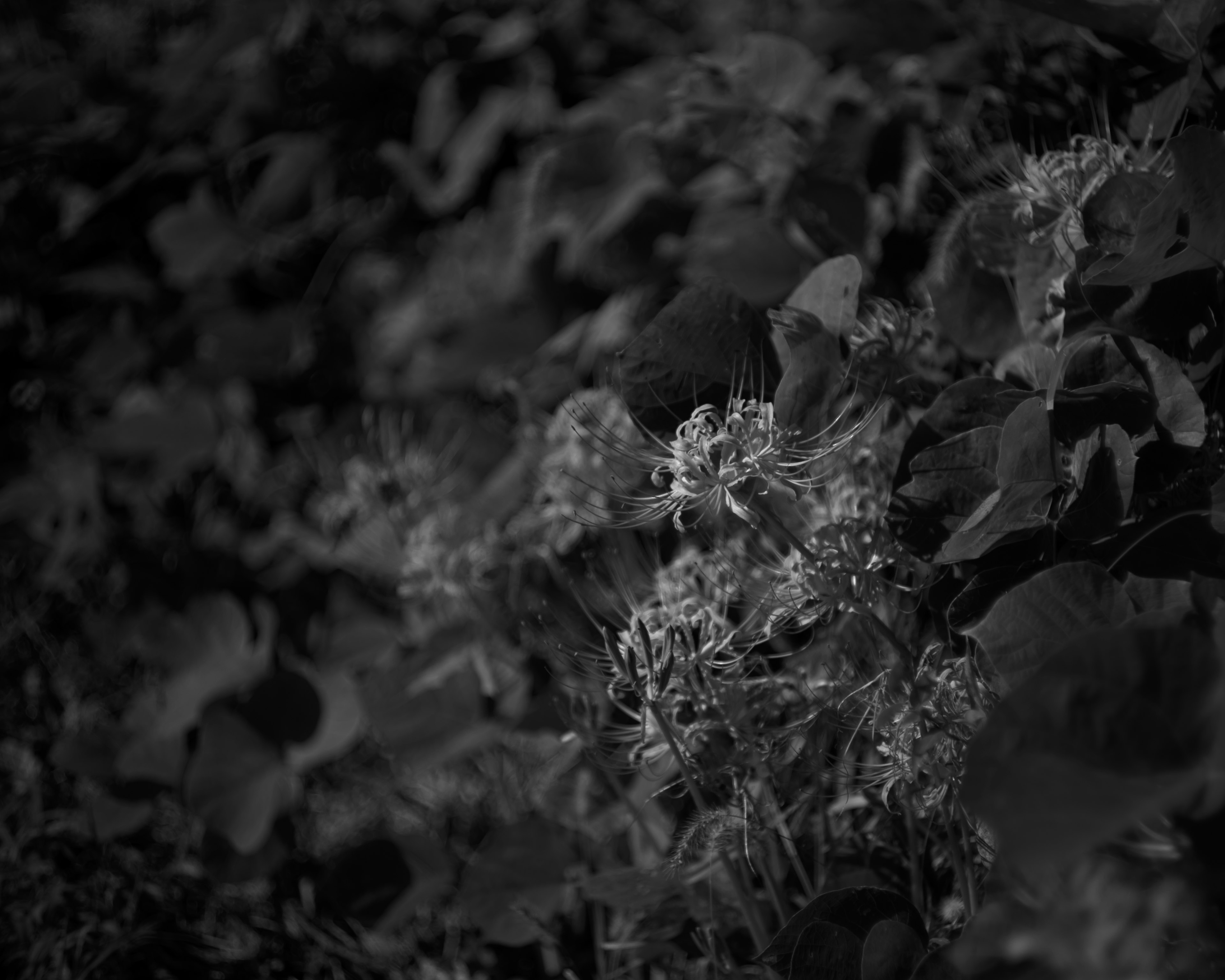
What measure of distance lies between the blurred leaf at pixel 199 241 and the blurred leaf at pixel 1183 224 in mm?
1572

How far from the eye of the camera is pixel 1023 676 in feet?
1.87

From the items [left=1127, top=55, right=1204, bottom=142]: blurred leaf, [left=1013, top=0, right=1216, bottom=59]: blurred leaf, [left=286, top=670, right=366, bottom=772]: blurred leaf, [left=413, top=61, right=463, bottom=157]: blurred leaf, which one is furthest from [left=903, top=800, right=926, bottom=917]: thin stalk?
[left=413, top=61, right=463, bottom=157]: blurred leaf

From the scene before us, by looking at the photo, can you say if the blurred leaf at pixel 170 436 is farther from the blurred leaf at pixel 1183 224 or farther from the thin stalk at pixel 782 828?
the blurred leaf at pixel 1183 224

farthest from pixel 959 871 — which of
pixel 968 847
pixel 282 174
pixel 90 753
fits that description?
pixel 282 174

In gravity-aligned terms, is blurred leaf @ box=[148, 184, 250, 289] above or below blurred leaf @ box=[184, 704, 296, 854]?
above

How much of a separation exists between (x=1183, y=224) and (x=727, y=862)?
58cm

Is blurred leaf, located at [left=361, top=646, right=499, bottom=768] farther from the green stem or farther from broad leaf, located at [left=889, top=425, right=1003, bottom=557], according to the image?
the green stem

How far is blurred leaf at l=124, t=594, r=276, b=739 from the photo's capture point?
1396 millimetres

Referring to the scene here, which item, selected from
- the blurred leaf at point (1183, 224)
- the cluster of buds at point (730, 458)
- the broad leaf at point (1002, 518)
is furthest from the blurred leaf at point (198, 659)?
the blurred leaf at point (1183, 224)

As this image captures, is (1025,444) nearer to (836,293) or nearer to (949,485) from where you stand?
(949,485)

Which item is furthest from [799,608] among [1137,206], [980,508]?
[1137,206]

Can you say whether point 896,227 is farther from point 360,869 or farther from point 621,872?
point 360,869

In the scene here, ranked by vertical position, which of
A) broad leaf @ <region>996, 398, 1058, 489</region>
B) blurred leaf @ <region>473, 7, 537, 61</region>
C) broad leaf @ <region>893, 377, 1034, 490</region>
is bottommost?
broad leaf @ <region>893, 377, 1034, 490</region>

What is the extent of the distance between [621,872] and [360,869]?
1.51 ft
